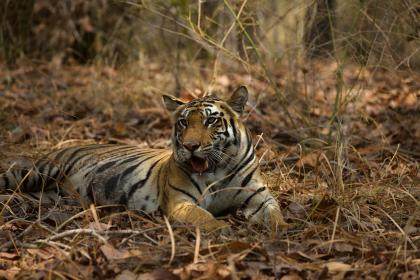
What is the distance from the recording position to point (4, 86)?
10258mm

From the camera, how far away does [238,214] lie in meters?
5.35

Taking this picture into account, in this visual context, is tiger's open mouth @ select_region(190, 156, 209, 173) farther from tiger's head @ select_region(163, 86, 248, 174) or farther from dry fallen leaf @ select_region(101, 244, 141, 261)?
dry fallen leaf @ select_region(101, 244, 141, 261)

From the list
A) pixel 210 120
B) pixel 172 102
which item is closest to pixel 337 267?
pixel 210 120

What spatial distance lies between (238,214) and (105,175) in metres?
1.36

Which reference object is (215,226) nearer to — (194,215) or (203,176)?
(194,215)

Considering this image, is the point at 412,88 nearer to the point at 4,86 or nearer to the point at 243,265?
the point at 243,265

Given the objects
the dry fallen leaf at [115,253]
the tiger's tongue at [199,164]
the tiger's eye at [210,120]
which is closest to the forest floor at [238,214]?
the dry fallen leaf at [115,253]

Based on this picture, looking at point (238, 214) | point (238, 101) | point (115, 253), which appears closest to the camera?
point (115, 253)

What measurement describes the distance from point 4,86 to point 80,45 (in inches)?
98.0

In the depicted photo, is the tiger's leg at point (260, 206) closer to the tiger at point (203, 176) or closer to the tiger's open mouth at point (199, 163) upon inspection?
the tiger at point (203, 176)

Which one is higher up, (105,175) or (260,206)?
(260,206)

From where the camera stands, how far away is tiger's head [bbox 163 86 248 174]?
16.6ft

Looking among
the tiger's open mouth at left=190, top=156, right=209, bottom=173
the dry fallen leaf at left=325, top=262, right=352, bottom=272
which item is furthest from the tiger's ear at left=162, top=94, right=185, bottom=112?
the dry fallen leaf at left=325, top=262, right=352, bottom=272

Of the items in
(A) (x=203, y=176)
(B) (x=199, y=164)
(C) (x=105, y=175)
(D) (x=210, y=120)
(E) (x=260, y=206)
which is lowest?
(C) (x=105, y=175)
